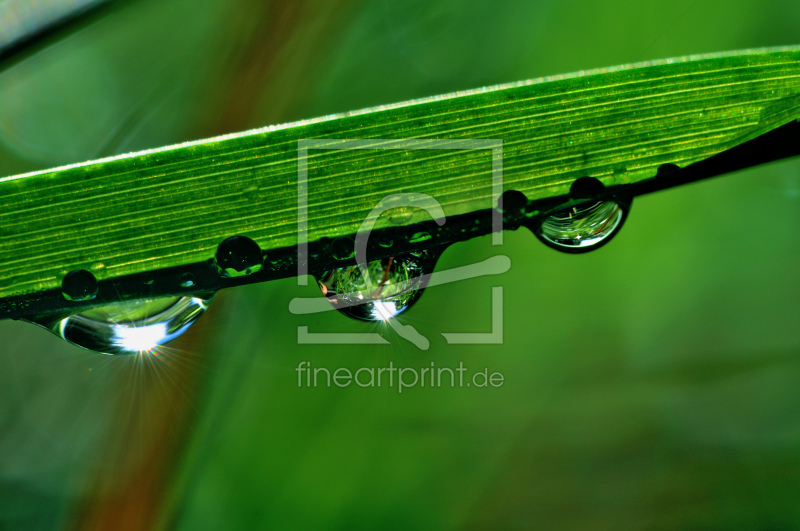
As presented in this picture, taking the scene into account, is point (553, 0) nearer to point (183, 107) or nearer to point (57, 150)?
point (183, 107)

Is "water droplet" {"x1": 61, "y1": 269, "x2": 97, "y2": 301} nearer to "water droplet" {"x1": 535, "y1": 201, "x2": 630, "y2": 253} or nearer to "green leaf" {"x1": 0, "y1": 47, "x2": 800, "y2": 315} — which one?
"green leaf" {"x1": 0, "y1": 47, "x2": 800, "y2": 315}

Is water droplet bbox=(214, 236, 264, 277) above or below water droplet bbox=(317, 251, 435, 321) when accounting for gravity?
below

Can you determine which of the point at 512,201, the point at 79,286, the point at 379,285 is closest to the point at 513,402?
the point at 379,285

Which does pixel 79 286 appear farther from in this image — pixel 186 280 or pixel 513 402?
pixel 513 402

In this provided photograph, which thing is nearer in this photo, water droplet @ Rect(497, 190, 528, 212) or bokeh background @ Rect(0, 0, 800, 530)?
water droplet @ Rect(497, 190, 528, 212)

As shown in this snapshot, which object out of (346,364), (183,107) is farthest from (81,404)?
(183,107)

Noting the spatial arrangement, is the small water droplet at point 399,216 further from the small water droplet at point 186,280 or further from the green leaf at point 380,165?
the small water droplet at point 186,280

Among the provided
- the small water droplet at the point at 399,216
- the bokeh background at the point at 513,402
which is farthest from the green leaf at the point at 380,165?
the bokeh background at the point at 513,402

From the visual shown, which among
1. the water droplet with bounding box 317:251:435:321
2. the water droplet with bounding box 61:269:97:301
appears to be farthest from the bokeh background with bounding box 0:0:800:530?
the water droplet with bounding box 61:269:97:301
